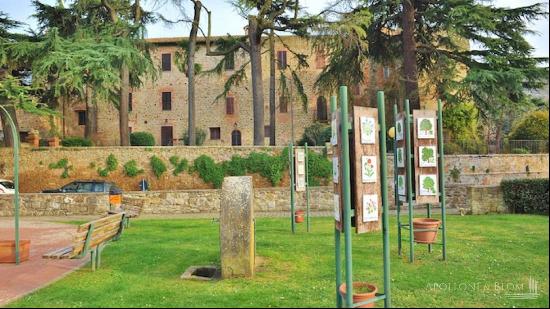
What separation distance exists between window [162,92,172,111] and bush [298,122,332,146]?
12747mm

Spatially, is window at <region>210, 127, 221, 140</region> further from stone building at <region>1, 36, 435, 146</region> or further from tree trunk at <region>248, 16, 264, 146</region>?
tree trunk at <region>248, 16, 264, 146</region>

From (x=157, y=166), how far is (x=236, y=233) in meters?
17.4

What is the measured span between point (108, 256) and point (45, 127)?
33652 mm

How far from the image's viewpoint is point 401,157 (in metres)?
8.66

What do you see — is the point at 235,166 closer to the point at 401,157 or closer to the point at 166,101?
the point at 401,157

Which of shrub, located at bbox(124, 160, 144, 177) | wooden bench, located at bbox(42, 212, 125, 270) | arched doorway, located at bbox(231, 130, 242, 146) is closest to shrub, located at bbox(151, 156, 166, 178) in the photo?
shrub, located at bbox(124, 160, 144, 177)

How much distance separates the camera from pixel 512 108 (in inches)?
819

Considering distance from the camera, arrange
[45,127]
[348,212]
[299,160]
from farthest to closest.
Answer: [45,127], [299,160], [348,212]

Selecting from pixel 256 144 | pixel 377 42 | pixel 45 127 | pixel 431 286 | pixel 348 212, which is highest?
pixel 377 42

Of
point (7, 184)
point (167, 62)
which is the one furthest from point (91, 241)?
point (167, 62)

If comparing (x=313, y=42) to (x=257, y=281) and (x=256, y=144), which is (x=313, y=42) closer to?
(x=256, y=144)

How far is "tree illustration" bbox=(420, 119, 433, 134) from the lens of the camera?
8.48m

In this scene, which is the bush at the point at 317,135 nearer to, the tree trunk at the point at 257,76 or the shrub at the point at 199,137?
the tree trunk at the point at 257,76

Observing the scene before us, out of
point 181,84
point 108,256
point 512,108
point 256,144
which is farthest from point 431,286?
point 181,84
